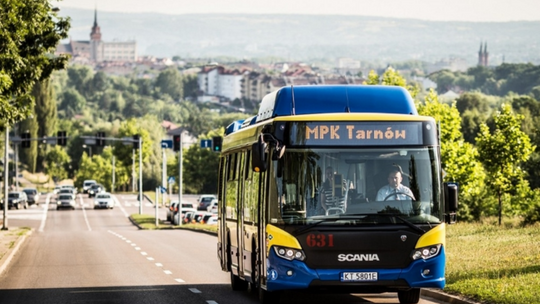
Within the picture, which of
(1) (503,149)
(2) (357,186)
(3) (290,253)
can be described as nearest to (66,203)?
(1) (503,149)

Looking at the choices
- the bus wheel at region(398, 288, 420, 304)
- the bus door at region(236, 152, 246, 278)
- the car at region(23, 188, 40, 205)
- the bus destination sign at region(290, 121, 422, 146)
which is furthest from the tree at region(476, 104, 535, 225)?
the car at region(23, 188, 40, 205)

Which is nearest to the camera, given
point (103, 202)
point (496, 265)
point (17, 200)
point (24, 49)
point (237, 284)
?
point (237, 284)

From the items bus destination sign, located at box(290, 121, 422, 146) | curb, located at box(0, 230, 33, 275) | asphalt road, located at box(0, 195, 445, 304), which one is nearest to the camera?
bus destination sign, located at box(290, 121, 422, 146)

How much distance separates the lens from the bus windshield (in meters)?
15.3

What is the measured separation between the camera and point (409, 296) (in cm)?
1675

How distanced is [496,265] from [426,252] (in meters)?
6.11

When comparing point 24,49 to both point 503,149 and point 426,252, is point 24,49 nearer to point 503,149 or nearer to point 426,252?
point 503,149

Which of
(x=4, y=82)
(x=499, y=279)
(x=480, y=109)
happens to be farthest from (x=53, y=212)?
(x=480, y=109)

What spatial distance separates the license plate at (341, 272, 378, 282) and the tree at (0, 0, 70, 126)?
12.7 metres

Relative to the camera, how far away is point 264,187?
1602 cm

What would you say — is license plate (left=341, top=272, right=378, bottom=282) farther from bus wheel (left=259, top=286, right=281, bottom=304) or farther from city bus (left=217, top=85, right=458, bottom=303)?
bus wheel (left=259, top=286, right=281, bottom=304)

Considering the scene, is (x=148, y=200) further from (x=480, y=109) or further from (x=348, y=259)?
(x=348, y=259)

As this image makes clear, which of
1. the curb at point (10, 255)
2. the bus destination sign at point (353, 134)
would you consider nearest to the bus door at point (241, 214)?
the bus destination sign at point (353, 134)

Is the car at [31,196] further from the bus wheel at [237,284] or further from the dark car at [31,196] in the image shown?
the bus wheel at [237,284]
